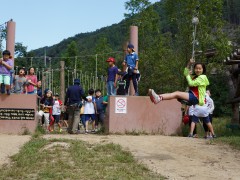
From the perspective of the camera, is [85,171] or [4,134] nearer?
[85,171]

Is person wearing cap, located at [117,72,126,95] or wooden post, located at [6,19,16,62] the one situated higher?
wooden post, located at [6,19,16,62]

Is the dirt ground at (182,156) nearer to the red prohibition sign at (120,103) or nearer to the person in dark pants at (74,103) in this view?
the red prohibition sign at (120,103)

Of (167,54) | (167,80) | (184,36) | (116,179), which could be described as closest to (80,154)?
(116,179)

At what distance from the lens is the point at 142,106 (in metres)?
12.2

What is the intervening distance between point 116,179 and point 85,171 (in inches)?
25.8

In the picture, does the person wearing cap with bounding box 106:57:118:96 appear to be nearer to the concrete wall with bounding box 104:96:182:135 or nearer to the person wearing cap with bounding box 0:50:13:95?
the concrete wall with bounding box 104:96:182:135

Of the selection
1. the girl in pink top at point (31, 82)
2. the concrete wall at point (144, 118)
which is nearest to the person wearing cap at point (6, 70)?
the girl in pink top at point (31, 82)

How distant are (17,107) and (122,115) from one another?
2855 mm

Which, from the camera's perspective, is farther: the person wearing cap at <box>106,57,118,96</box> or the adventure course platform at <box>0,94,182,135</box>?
the person wearing cap at <box>106,57,118,96</box>

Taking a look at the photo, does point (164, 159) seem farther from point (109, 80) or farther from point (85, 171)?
point (109, 80)

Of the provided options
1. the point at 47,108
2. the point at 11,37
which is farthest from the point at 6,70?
the point at 47,108

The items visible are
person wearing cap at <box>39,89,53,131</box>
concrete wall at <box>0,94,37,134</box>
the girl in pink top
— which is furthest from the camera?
person wearing cap at <box>39,89,53,131</box>

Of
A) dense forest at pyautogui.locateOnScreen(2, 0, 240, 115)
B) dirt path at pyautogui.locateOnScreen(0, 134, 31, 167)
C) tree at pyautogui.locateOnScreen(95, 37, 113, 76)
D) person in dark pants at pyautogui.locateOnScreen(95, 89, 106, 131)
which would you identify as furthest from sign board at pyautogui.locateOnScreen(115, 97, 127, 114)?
tree at pyautogui.locateOnScreen(95, 37, 113, 76)

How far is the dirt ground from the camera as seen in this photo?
693 cm
